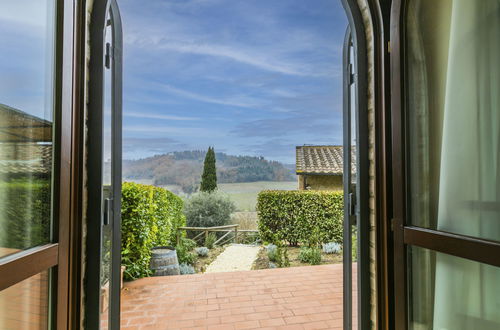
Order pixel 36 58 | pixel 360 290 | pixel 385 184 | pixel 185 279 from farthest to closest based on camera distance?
1. pixel 185 279
2. pixel 360 290
3. pixel 385 184
4. pixel 36 58

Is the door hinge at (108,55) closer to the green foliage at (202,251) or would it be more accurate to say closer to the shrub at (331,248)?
the green foliage at (202,251)

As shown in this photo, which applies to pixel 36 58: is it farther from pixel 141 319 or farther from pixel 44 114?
pixel 141 319

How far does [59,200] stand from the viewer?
1.15 metres

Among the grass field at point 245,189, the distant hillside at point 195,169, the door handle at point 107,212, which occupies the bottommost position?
the grass field at point 245,189

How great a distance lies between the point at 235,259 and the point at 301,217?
5.30 ft

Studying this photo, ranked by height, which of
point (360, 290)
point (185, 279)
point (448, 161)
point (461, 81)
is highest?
point (461, 81)

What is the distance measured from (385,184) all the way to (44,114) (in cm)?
151

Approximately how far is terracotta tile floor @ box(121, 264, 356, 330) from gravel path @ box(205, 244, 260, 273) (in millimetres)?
1347

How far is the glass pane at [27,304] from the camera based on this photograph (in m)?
0.92

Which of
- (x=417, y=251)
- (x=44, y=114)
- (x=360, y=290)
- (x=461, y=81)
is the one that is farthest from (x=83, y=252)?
(x=461, y=81)

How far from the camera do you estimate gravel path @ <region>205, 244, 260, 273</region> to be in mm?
5219

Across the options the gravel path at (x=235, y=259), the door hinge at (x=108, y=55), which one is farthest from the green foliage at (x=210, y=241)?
the door hinge at (x=108, y=55)

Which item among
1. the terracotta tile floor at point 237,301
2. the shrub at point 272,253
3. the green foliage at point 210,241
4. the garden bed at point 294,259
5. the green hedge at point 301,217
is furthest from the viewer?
the green foliage at point 210,241

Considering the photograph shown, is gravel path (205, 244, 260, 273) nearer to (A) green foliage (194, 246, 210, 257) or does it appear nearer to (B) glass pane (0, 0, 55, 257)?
(A) green foliage (194, 246, 210, 257)
